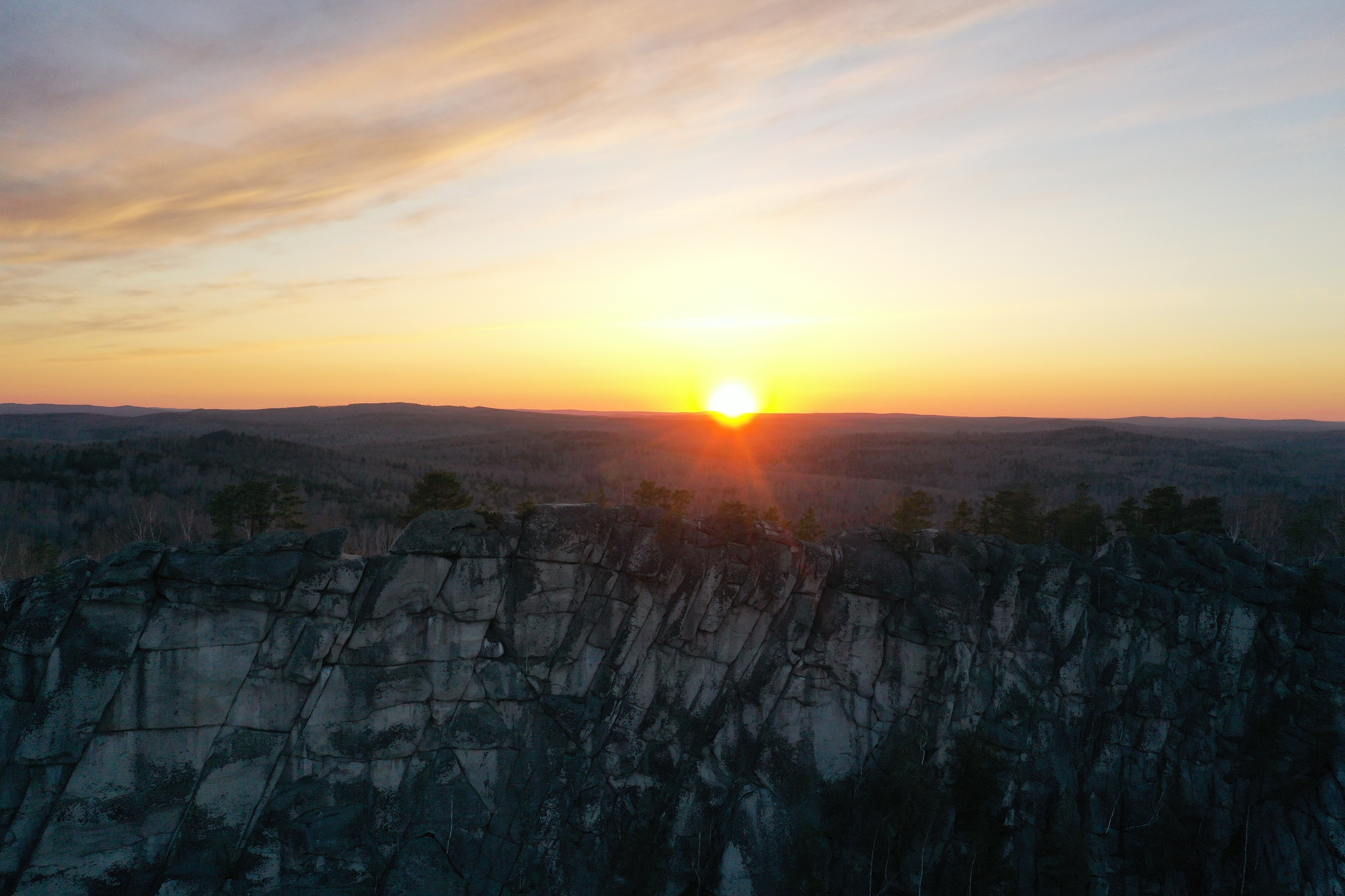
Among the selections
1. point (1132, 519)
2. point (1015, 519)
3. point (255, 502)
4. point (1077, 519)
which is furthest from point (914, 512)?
point (255, 502)

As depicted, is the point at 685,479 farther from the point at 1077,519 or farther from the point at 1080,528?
the point at 1080,528

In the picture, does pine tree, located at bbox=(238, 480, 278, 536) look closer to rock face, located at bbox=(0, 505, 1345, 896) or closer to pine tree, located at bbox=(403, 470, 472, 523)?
pine tree, located at bbox=(403, 470, 472, 523)

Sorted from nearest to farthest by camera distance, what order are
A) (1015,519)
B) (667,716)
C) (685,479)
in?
(667,716) < (1015,519) < (685,479)

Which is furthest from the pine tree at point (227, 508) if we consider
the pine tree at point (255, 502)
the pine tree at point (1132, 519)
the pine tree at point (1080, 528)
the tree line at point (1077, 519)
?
the pine tree at point (1132, 519)

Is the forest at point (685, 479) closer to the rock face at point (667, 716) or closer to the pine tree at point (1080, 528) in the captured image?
the pine tree at point (1080, 528)

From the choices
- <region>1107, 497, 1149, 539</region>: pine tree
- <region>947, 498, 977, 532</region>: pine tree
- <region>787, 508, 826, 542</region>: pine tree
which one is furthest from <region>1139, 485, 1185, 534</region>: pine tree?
<region>787, 508, 826, 542</region>: pine tree
